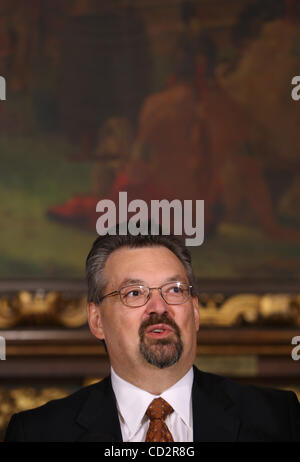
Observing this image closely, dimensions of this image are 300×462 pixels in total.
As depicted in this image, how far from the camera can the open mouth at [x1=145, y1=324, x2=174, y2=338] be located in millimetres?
2152

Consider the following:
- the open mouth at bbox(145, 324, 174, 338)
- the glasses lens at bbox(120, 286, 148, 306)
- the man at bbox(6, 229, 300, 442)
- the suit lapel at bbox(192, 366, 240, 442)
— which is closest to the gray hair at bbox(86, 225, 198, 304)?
the man at bbox(6, 229, 300, 442)

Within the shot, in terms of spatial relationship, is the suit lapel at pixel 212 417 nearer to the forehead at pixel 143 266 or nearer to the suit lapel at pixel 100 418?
the suit lapel at pixel 100 418

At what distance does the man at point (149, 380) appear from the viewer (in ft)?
7.21

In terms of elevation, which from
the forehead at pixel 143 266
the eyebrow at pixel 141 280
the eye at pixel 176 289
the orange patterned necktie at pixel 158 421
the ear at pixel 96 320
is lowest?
the orange patterned necktie at pixel 158 421

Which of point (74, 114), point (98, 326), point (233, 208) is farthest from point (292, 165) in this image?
point (98, 326)

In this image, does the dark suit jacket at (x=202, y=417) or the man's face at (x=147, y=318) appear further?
the dark suit jacket at (x=202, y=417)

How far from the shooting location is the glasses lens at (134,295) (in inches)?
88.4

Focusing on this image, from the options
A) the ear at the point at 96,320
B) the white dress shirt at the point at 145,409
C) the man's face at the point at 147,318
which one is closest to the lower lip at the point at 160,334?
the man's face at the point at 147,318

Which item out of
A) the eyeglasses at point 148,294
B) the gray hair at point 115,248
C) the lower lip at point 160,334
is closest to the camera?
the lower lip at point 160,334

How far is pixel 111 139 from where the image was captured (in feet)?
19.5

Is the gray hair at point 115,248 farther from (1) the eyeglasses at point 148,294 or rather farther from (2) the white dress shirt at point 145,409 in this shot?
(2) the white dress shirt at point 145,409

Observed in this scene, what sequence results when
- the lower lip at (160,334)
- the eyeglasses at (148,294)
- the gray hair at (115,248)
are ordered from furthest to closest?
the gray hair at (115,248)
the eyeglasses at (148,294)
the lower lip at (160,334)

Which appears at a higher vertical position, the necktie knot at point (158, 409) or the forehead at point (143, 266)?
the forehead at point (143, 266)

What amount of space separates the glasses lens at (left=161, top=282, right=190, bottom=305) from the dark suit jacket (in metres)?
0.33
